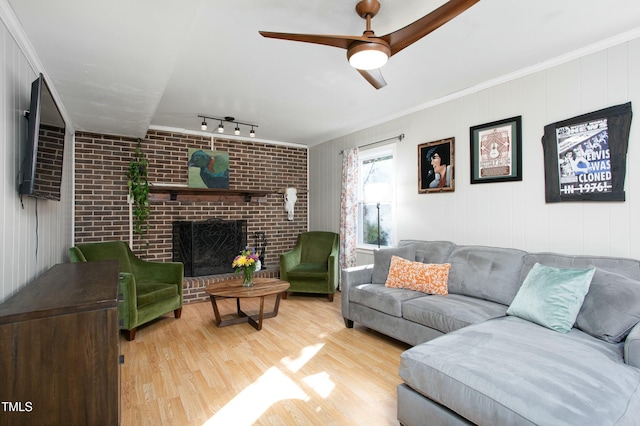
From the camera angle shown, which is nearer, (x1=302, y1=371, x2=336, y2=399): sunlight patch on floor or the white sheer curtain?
(x1=302, y1=371, x2=336, y2=399): sunlight patch on floor

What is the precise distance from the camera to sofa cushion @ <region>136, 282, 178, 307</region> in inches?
128

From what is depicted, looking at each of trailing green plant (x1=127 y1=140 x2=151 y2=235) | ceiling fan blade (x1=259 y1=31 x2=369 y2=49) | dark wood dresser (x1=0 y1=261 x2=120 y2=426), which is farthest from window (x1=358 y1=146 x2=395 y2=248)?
dark wood dresser (x1=0 y1=261 x2=120 y2=426)

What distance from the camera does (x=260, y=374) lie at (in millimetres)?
2484

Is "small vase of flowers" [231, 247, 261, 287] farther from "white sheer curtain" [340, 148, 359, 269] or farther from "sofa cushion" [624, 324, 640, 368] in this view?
"sofa cushion" [624, 324, 640, 368]

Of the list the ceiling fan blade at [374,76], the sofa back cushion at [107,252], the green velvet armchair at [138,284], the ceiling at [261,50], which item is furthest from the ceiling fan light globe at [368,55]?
the sofa back cushion at [107,252]

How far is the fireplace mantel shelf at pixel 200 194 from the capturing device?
4.41 m

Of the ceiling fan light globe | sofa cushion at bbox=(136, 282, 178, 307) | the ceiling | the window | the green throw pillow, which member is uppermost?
the ceiling

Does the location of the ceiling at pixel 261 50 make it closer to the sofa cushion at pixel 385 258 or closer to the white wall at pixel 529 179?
the white wall at pixel 529 179

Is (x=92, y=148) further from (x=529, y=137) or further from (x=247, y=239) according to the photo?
(x=529, y=137)

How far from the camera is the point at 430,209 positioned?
3.68 m

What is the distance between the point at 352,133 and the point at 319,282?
223cm

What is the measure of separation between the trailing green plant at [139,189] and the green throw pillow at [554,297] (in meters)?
4.28

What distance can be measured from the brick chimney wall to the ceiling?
2.02 feet

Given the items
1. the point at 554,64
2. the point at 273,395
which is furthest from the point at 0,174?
the point at 554,64
